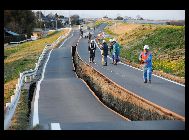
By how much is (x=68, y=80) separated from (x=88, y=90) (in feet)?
11.8

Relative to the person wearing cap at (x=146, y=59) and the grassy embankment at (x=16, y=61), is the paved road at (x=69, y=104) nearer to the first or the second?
the grassy embankment at (x=16, y=61)

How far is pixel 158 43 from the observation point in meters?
31.8

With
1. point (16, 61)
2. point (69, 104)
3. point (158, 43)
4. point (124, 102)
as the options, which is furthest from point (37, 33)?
point (124, 102)

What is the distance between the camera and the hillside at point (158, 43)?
25.3 metres

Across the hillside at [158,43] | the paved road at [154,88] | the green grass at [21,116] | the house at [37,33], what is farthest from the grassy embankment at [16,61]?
the hillside at [158,43]

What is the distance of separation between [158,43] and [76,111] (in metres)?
16.5

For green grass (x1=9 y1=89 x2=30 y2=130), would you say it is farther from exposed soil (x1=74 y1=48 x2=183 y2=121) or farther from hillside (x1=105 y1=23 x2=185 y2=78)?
hillside (x1=105 y1=23 x2=185 y2=78)

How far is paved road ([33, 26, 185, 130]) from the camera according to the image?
11734 mm

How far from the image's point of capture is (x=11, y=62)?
116ft

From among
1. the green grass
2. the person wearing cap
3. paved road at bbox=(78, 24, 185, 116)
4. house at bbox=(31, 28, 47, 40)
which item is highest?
house at bbox=(31, 28, 47, 40)

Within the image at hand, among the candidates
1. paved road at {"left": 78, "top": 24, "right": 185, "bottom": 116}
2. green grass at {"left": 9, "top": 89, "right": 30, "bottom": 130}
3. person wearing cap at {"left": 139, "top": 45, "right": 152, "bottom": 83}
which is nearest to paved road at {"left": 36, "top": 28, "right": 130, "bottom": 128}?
green grass at {"left": 9, "top": 89, "right": 30, "bottom": 130}

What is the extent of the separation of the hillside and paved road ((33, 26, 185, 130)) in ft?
16.3
